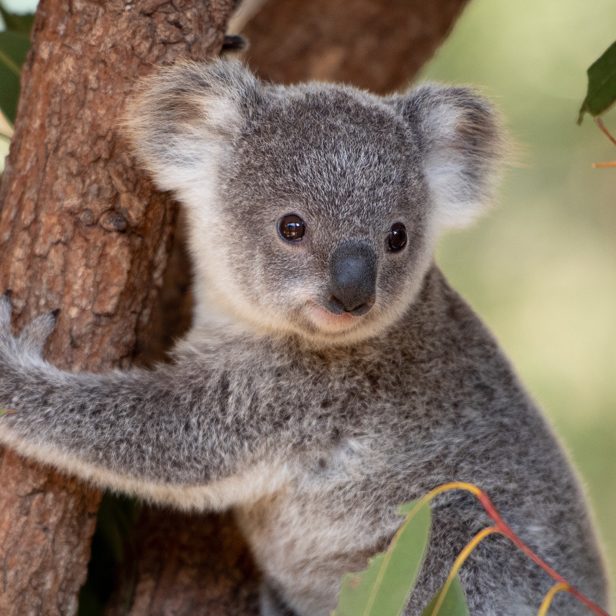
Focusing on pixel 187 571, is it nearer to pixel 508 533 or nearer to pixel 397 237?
pixel 397 237

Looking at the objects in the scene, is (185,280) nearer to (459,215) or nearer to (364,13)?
(459,215)

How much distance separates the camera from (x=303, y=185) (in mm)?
2973

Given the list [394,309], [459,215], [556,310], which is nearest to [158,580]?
[394,309]

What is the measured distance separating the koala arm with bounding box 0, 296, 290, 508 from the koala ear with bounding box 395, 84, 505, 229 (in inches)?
40.7

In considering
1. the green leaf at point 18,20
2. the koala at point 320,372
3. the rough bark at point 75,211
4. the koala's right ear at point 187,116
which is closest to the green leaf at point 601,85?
the koala at point 320,372

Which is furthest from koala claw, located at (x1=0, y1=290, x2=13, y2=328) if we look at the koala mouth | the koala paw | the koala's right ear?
the koala mouth

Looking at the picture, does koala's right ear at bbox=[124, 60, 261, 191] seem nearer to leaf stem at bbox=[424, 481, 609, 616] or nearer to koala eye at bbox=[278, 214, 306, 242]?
koala eye at bbox=[278, 214, 306, 242]

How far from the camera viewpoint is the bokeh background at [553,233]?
648 centimetres

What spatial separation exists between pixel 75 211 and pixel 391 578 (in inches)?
59.0

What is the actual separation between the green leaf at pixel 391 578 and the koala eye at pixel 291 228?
0.94 metres

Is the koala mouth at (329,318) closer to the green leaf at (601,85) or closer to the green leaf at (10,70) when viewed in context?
the green leaf at (601,85)

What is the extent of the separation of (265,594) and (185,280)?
141 cm

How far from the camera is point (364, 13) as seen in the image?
4.84 metres

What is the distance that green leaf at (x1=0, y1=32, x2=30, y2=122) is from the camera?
11.3ft
